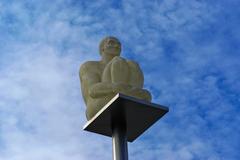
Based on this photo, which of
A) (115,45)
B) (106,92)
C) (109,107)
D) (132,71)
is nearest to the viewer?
(109,107)

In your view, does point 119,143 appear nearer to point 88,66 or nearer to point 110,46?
point 88,66

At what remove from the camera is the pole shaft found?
723 cm

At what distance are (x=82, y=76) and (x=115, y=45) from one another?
933 mm

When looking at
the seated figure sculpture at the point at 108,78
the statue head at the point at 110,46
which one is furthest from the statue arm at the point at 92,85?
the statue head at the point at 110,46

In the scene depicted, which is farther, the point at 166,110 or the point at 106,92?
the point at 106,92

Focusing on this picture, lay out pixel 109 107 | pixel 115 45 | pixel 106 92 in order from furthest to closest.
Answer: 1. pixel 115 45
2. pixel 106 92
3. pixel 109 107

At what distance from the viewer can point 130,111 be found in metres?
7.27

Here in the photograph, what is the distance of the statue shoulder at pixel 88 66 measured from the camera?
27.3 ft

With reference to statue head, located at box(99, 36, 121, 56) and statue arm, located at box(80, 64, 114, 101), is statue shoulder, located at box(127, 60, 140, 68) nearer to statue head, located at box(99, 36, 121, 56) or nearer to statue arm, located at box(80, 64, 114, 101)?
statue head, located at box(99, 36, 121, 56)

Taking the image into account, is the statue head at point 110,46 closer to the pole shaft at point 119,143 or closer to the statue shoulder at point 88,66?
the statue shoulder at point 88,66

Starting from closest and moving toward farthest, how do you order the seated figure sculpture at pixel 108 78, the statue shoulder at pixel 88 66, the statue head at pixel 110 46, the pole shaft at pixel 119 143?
the pole shaft at pixel 119 143 < the seated figure sculpture at pixel 108 78 < the statue shoulder at pixel 88 66 < the statue head at pixel 110 46

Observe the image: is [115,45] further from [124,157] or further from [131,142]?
[124,157]

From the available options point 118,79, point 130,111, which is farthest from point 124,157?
point 118,79

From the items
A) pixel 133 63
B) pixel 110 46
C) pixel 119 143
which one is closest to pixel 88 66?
pixel 110 46
